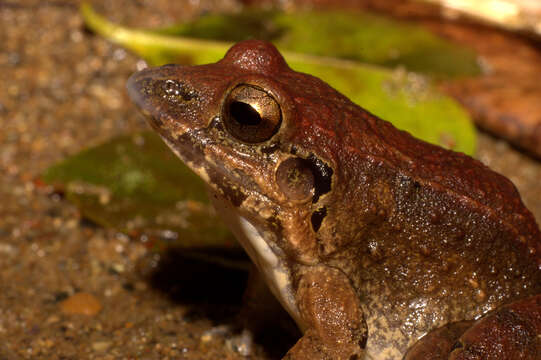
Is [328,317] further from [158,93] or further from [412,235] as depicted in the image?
[158,93]

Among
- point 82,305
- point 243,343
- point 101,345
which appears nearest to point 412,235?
point 243,343

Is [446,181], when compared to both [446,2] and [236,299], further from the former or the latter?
[446,2]

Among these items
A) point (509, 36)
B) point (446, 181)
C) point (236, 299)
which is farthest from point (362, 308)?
point (509, 36)

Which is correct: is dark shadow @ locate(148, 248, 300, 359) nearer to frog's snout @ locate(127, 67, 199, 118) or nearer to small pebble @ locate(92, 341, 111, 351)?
small pebble @ locate(92, 341, 111, 351)

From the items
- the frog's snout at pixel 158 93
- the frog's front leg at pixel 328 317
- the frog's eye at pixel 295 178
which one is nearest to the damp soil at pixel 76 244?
the frog's front leg at pixel 328 317

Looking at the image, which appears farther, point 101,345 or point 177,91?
point 101,345
